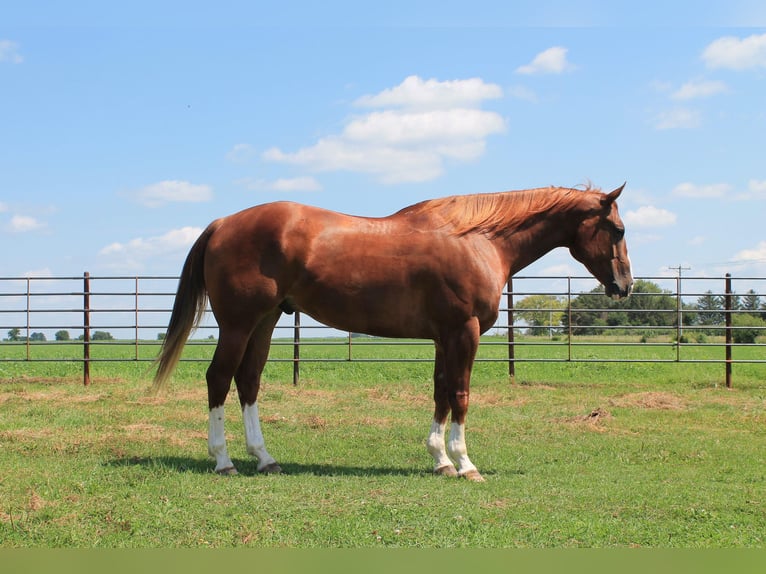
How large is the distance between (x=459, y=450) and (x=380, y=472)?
2.18 feet

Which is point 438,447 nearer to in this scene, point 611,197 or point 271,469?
point 271,469

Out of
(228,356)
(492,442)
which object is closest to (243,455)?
(228,356)

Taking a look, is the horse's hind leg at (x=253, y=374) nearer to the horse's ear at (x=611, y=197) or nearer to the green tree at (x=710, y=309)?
the horse's ear at (x=611, y=197)

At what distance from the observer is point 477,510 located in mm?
4223

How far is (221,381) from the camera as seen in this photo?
553 cm

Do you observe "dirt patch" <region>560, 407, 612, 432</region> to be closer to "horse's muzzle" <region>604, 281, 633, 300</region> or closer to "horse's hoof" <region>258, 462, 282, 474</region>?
"horse's muzzle" <region>604, 281, 633, 300</region>

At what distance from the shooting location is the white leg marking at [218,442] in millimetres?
5461

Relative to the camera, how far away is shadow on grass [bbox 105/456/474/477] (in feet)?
17.9

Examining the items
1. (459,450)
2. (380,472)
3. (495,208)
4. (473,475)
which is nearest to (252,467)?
(380,472)

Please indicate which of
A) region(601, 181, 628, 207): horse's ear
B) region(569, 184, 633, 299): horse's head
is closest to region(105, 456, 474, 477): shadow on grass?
region(569, 184, 633, 299): horse's head

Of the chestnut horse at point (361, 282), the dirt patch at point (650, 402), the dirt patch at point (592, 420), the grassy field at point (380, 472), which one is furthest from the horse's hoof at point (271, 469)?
the dirt patch at point (650, 402)

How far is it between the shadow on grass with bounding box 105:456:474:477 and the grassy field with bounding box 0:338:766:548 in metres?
0.03

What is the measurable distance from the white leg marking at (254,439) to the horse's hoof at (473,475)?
1.53m

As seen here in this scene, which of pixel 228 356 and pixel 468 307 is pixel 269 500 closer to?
pixel 228 356
